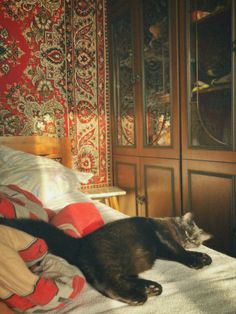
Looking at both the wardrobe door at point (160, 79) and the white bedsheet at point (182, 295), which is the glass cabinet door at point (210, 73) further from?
the white bedsheet at point (182, 295)

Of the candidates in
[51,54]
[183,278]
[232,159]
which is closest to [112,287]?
[183,278]

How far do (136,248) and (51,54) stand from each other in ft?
7.09

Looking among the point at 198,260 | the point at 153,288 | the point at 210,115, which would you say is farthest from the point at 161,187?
the point at 153,288

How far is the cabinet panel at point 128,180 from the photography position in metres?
2.74

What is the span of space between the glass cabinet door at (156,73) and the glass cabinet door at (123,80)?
0.55ft

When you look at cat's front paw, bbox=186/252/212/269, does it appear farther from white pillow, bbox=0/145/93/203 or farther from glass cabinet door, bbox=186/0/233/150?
white pillow, bbox=0/145/93/203

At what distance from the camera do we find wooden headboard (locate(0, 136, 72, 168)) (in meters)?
2.46

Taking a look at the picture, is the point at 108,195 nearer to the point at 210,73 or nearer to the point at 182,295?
the point at 210,73

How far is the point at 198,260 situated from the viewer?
1053mm

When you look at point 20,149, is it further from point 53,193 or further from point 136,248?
point 136,248

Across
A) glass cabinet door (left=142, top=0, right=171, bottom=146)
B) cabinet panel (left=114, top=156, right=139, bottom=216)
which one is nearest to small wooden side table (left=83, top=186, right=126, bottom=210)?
cabinet panel (left=114, top=156, right=139, bottom=216)

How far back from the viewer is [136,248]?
1.03 m

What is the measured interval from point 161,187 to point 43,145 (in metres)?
0.99

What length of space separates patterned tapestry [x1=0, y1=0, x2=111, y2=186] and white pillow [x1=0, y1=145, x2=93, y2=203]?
0.55 m
